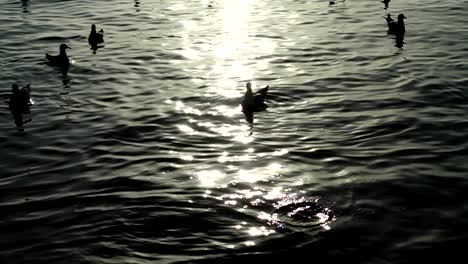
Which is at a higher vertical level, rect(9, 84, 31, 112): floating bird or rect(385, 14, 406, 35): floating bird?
rect(385, 14, 406, 35): floating bird

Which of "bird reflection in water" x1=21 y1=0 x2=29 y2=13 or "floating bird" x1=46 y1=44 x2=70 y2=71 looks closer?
"floating bird" x1=46 y1=44 x2=70 y2=71

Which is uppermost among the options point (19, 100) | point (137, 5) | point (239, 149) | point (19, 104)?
point (137, 5)

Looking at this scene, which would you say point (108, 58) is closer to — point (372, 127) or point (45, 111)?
point (45, 111)

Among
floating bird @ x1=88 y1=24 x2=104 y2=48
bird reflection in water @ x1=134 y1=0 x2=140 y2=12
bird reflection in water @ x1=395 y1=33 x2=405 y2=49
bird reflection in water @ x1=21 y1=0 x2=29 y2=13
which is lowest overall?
bird reflection in water @ x1=395 y1=33 x2=405 y2=49

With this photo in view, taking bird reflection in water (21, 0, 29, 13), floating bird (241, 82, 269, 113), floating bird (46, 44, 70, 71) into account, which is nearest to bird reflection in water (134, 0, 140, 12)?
bird reflection in water (21, 0, 29, 13)

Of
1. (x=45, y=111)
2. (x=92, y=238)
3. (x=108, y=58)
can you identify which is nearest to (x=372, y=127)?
(x=92, y=238)

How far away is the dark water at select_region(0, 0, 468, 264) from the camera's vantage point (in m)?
11.8

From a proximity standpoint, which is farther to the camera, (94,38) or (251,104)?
(94,38)

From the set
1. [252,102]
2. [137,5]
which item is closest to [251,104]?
[252,102]

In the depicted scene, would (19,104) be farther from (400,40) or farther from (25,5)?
(25,5)

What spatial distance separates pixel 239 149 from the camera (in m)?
16.5

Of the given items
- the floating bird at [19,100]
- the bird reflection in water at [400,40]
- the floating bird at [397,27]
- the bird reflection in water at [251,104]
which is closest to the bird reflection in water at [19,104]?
the floating bird at [19,100]

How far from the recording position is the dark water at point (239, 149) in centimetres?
1184

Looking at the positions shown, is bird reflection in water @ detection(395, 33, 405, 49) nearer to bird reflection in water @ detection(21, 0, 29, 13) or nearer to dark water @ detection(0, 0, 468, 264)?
dark water @ detection(0, 0, 468, 264)
